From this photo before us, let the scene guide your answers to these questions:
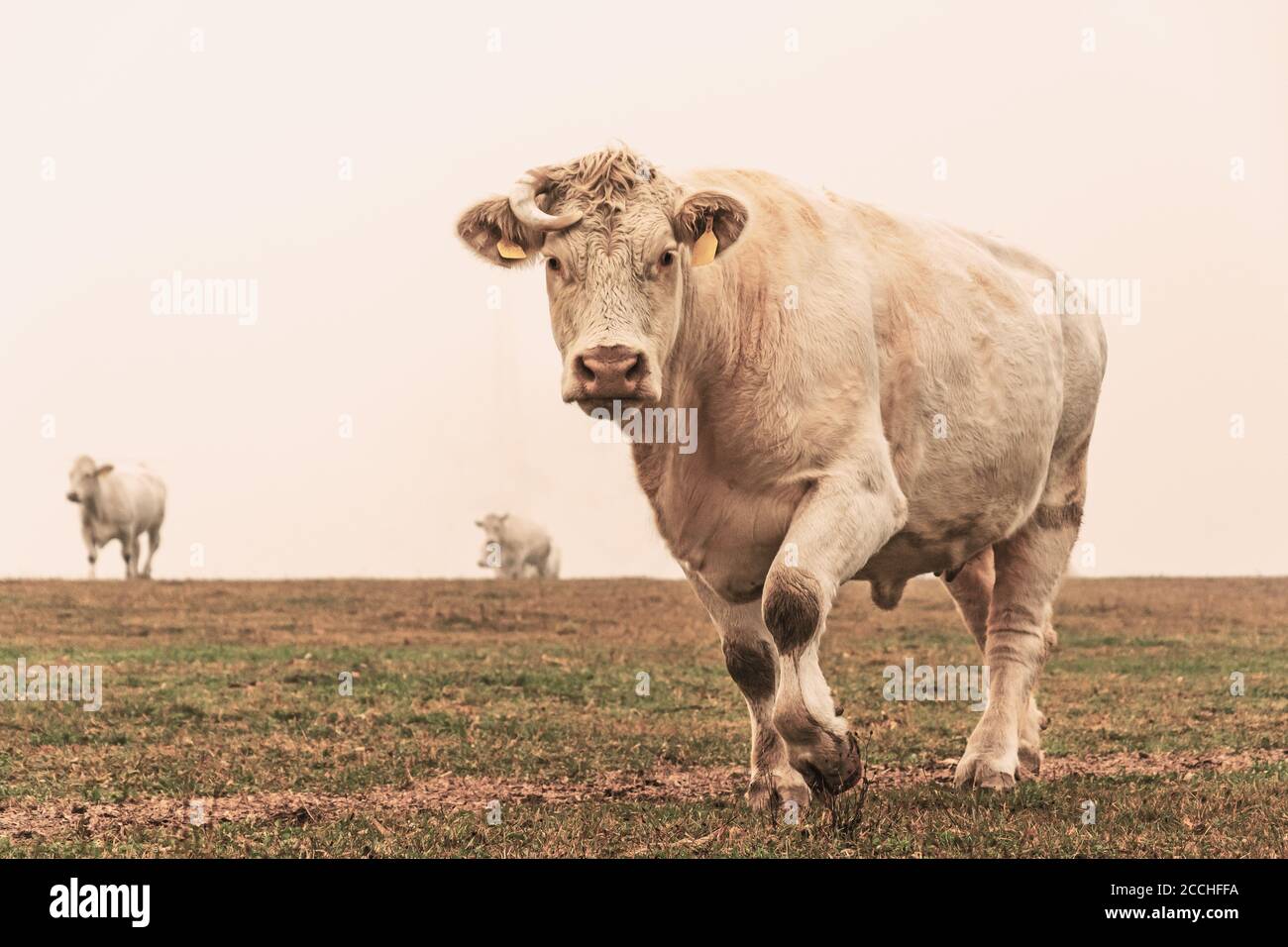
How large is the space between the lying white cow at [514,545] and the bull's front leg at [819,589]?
36347 millimetres

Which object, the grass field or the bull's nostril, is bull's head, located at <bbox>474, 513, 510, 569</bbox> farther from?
the bull's nostril

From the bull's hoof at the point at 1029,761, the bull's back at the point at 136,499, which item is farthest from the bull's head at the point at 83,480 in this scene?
the bull's hoof at the point at 1029,761

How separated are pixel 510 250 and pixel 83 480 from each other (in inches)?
1095

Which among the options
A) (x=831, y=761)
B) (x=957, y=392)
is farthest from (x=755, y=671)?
(x=957, y=392)

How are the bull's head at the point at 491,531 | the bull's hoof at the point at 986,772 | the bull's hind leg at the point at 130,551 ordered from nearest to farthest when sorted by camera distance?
the bull's hoof at the point at 986,772
the bull's hind leg at the point at 130,551
the bull's head at the point at 491,531

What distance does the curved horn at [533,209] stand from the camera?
22.4ft

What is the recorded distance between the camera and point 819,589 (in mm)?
6859

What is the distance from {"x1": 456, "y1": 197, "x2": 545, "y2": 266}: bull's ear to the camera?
714cm

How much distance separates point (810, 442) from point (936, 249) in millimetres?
2048

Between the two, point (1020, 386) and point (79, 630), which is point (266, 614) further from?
point (1020, 386)

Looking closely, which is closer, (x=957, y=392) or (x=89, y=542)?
(x=957, y=392)

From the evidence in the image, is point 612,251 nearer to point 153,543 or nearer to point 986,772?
point 986,772

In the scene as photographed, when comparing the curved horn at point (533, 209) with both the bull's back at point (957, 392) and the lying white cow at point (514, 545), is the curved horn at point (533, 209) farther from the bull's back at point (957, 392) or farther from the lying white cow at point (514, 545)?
the lying white cow at point (514, 545)

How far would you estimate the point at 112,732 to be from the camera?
1061 cm
